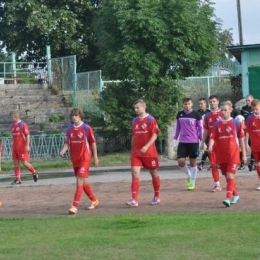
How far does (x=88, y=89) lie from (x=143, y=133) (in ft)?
58.7

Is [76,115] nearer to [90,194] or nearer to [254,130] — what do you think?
[90,194]

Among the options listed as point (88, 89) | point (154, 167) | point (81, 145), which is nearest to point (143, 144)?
point (154, 167)

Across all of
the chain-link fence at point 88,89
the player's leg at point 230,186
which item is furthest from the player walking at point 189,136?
the chain-link fence at point 88,89

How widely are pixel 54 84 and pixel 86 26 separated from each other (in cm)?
759

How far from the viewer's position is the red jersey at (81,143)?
45.1 feet

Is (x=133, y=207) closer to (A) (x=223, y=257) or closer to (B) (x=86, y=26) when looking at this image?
(A) (x=223, y=257)

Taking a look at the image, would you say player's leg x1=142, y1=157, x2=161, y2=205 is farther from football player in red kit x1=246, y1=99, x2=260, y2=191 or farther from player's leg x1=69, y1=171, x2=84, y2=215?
football player in red kit x1=246, y1=99, x2=260, y2=191

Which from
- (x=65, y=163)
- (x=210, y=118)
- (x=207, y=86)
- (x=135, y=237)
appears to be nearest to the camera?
(x=135, y=237)

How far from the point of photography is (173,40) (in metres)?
26.3

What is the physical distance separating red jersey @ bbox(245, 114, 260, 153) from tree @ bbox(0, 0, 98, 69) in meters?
25.0

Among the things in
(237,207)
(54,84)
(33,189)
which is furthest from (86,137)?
(54,84)

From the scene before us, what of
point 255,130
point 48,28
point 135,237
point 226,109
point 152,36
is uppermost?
point 48,28

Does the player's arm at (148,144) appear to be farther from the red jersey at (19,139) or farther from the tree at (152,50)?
the tree at (152,50)

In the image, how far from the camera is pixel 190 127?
1623 cm
